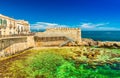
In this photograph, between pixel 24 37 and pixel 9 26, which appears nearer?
pixel 24 37

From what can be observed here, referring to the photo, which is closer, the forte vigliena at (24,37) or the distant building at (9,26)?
the forte vigliena at (24,37)

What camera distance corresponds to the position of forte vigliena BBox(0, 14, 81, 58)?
39338mm

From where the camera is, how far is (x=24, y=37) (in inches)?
1836

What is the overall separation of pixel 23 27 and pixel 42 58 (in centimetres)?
2876

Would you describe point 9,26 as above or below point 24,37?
above

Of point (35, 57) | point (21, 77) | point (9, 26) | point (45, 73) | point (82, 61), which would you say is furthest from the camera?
point (9, 26)

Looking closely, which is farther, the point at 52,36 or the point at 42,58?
the point at 52,36

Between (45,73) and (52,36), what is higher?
(52,36)

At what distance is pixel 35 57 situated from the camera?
38.7 m

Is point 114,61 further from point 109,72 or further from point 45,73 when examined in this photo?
point 45,73

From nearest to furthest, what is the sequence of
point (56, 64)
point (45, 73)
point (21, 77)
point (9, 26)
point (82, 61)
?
1. point (21, 77)
2. point (45, 73)
3. point (56, 64)
4. point (82, 61)
5. point (9, 26)

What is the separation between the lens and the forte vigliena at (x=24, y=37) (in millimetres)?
39338

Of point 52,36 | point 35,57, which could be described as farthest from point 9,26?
point 35,57

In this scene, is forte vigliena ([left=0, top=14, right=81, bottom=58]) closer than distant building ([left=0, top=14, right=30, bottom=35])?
Yes
